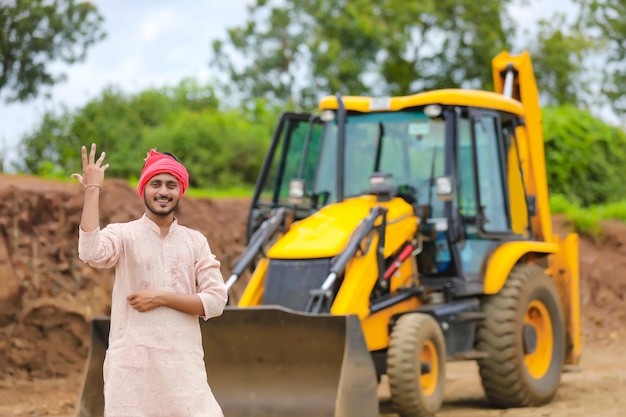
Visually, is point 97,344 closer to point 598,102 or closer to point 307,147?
point 307,147

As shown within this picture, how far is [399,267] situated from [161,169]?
4.71 metres

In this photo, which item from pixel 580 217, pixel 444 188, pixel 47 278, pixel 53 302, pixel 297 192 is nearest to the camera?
pixel 444 188

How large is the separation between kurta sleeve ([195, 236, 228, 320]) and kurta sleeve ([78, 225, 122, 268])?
0.33 metres

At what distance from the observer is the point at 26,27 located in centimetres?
2103

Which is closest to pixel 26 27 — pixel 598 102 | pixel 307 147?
pixel 307 147

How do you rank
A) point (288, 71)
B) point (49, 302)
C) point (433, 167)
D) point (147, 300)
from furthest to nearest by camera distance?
point (288, 71) → point (49, 302) → point (433, 167) → point (147, 300)

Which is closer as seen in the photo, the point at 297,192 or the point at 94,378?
the point at 94,378

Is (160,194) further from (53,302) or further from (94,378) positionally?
(53,302)

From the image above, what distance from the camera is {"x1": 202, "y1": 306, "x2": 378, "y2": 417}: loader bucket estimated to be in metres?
7.25

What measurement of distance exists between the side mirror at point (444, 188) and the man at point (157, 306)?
472cm

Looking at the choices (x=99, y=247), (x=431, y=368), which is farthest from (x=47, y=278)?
(x=99, y=247)

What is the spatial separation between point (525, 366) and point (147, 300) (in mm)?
5727

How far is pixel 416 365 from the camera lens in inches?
313

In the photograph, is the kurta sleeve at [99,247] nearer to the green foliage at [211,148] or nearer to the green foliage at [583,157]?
the green foliage at [583,157]
